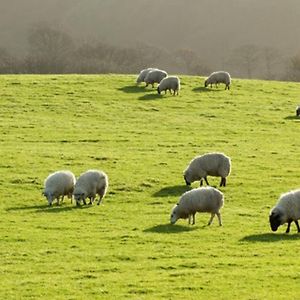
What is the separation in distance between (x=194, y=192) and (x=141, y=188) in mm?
6240

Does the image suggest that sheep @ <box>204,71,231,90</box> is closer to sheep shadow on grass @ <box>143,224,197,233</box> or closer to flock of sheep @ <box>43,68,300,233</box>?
flock of sheep @ <box>43,68,300,233</box>

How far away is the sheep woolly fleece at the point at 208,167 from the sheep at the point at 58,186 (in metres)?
4.83

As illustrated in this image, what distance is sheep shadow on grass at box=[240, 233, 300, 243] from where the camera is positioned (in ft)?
72.8

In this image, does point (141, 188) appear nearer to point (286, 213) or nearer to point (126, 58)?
point (286, 213)

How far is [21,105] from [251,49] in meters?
109

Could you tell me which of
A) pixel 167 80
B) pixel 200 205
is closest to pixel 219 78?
pixel 167 80

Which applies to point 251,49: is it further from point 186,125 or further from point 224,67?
point 186,125

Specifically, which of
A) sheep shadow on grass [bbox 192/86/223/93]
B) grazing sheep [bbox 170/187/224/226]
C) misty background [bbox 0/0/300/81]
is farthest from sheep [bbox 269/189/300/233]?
misty background [bbox 0/0/300/81]

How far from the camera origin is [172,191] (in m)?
30.7

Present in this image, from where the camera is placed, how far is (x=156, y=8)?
193 metres

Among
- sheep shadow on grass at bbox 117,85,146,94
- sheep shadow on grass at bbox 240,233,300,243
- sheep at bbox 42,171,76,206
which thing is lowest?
sheep shadow on grass at bbox 240,233,300,243

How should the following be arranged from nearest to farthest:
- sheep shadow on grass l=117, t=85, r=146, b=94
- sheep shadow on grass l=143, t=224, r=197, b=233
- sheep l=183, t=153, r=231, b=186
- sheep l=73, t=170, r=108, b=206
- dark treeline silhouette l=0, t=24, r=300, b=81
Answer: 1. sheep shadow on grass l=143, t=224, r=197, b=233
2. sheep l=73, t=170, r=108, b=206
3. sheep l=183, t=153, r=231, b=186
4. sheep shadow on grass l=117, t=85, r=146, b=94
5. dark treeline silhouette l=0, t=24, r=300, b=81

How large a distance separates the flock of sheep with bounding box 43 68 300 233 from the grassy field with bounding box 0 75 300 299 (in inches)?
17.4

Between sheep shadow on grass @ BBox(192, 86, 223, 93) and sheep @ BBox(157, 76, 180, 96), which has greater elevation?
sheep @ BBox(157, 76, 180, 96)
